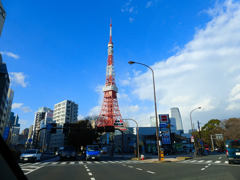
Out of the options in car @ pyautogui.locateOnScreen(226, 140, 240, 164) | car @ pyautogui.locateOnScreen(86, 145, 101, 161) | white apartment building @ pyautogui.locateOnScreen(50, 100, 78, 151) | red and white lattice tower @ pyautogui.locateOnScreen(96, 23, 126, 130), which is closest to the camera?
car @ pyautogui.locateOnScreen(226, 140, 240, 164)

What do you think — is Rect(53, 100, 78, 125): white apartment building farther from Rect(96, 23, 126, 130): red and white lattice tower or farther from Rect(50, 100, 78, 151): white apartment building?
Rect(96, 23, 126, 130): red and white lattice tower

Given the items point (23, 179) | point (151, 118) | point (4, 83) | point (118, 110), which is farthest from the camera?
point (151, 118)

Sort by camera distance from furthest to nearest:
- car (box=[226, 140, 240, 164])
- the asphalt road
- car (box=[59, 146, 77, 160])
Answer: car (box=[59, 146, 77, 160]), car (box=[226, 140, 240, 164]), the asphalt road

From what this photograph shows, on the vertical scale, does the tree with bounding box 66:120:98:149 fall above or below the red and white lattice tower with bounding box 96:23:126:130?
below

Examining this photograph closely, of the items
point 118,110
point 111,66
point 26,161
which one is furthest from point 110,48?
point 26,161

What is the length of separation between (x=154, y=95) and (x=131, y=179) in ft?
45.1

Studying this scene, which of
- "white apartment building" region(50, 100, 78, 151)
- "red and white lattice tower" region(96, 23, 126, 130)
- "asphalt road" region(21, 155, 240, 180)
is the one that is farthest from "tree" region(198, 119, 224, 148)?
"white apartment building" region(50, 100, 78, 151)

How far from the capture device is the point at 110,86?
60.6 m

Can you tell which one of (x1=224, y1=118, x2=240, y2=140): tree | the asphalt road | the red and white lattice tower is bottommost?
the asphalt road

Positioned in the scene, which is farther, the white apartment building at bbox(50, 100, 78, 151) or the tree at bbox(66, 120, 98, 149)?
the white apartment building at bbox(50, 100, 78, 151)

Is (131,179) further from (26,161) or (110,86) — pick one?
(110,86)

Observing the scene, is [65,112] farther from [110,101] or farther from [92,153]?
[92,153]

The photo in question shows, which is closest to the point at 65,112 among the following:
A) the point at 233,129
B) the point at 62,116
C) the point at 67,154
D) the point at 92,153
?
the point at 62,116

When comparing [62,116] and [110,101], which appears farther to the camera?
[62,116]
